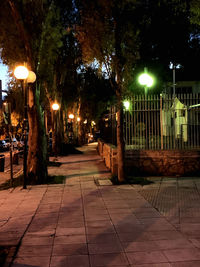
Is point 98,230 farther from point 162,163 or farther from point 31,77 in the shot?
point 162,163

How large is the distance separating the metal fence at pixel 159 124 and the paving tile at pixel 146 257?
8848 mm

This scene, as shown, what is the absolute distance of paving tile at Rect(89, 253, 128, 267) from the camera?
4738mm

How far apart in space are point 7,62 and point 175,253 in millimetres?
14581

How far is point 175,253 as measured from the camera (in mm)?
5125

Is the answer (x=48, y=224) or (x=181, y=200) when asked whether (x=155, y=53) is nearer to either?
(x=181, y=200)

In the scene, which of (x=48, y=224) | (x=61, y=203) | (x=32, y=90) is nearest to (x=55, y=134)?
(x=32, y=90)

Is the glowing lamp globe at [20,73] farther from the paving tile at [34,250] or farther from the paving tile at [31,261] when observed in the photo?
the paving tile at [31,261]

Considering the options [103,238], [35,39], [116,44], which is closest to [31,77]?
[35,39]

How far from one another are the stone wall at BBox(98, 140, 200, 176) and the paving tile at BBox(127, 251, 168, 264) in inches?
324

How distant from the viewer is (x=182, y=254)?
16.7ft

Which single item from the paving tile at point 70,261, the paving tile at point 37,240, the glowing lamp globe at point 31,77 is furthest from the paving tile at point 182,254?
the glowing lamp globe at point 31,77

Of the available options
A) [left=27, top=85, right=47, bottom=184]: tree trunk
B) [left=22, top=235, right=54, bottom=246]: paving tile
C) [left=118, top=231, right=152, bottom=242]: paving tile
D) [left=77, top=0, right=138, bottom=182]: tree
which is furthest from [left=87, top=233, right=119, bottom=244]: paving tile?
[left=27, top=85, right=47, bottom=184]: tree trunk

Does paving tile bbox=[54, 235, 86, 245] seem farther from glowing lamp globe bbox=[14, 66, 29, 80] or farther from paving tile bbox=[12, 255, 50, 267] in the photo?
glowing lamp globe bbox=[14, 66, 29, 80]

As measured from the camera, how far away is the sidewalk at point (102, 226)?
5.01m
